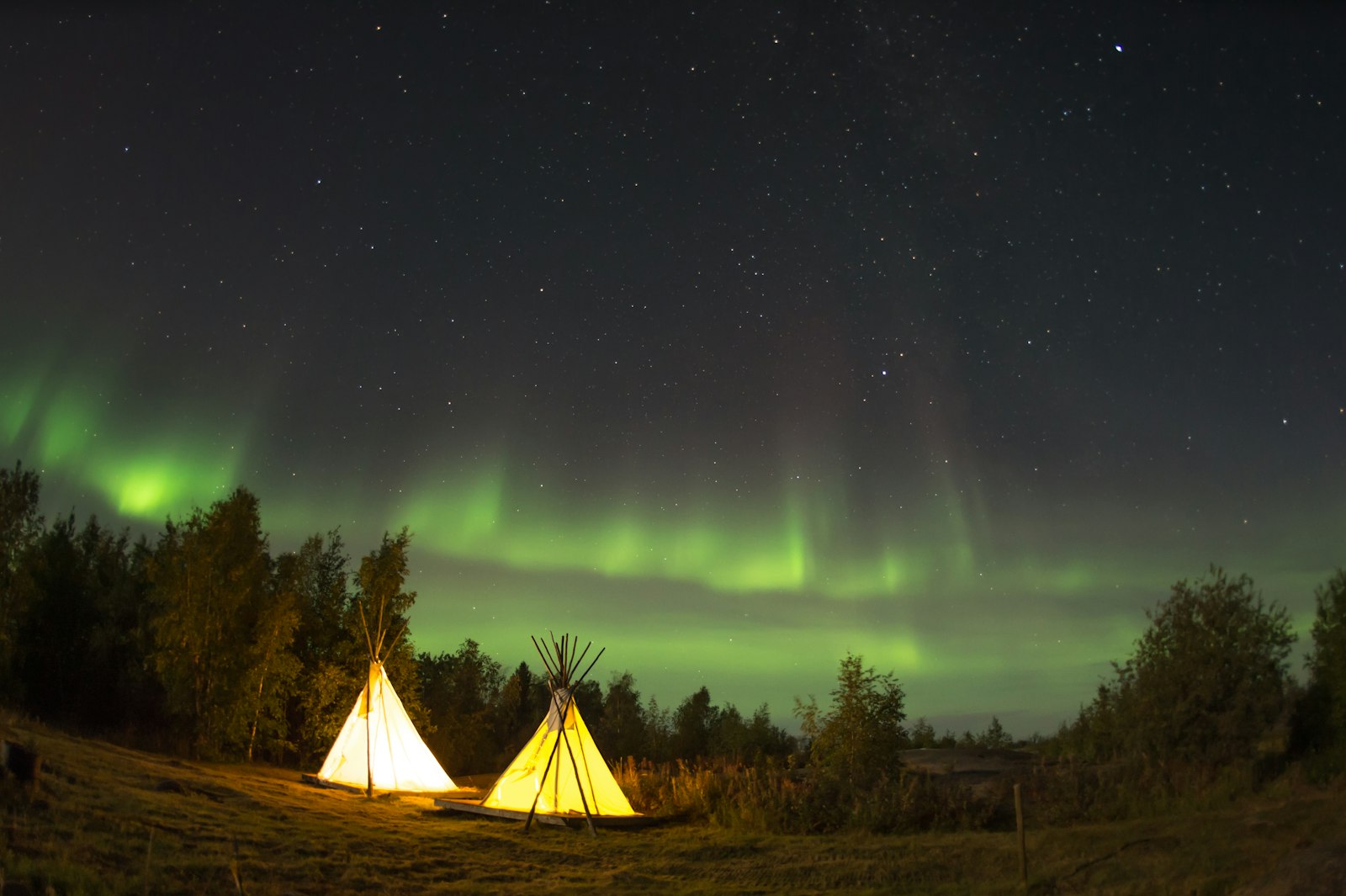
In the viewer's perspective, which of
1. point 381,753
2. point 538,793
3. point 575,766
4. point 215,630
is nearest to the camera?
point 538,793

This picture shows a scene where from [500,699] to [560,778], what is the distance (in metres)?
23.2

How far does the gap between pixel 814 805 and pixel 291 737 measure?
59.4 feet

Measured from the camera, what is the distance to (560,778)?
16.8 m

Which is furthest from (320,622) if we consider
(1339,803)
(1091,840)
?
(1339,803)

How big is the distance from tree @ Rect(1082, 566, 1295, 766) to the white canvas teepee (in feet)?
26.9

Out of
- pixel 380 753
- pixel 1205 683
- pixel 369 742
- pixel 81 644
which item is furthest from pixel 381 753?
pixel 1205 683

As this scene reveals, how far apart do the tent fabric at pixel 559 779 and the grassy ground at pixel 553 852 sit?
5.67ft

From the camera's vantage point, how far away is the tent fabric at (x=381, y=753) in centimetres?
2077

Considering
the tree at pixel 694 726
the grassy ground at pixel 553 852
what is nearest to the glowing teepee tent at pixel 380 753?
the grassy ground at pixel 553 852

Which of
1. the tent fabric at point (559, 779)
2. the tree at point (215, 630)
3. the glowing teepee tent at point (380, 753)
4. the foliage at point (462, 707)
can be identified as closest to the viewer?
the tent fabric at point (559, 779)

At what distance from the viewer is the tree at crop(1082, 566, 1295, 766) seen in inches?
511

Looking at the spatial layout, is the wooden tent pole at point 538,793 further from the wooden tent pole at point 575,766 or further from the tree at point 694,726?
the tree at point 694,726

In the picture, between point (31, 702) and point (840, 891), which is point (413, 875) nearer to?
point (840, 891)

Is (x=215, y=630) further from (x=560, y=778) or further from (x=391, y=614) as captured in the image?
(x=560, y=778)
